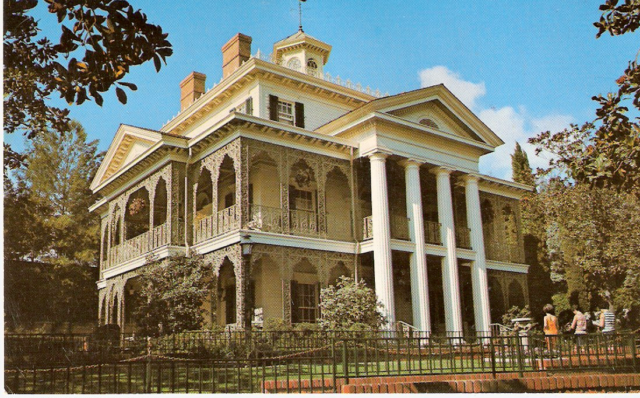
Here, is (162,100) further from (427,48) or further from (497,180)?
(497,180)

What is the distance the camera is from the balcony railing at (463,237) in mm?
21891

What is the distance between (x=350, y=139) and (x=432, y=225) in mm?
4185

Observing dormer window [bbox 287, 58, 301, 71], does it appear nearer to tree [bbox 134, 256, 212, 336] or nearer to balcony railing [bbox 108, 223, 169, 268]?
balcony railing [bbox 108, 223, 169, 268]

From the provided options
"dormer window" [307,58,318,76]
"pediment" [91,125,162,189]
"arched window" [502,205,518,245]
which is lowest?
"arched window" [502,205,518,245]

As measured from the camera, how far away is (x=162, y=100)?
11.0 meters

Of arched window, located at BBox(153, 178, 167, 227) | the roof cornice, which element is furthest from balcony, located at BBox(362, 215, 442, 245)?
arched window, located at BBox(153, 178, 167, 227)

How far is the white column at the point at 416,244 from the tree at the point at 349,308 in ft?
7.56

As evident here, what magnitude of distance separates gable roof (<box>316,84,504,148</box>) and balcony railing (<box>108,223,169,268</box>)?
5935 millimetres

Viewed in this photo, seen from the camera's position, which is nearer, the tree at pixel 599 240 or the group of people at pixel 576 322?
the group of people at pixel 576 322

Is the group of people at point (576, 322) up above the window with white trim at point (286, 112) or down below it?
below

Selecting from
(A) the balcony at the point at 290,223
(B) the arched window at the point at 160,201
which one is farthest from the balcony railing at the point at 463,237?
(B) the arched window at the point at 160,201

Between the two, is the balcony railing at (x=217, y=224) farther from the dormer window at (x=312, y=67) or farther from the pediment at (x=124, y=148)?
the dormer window at (x=312, y=67)

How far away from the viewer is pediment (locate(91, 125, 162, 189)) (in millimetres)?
21516

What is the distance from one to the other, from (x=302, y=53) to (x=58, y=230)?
35.1ft
